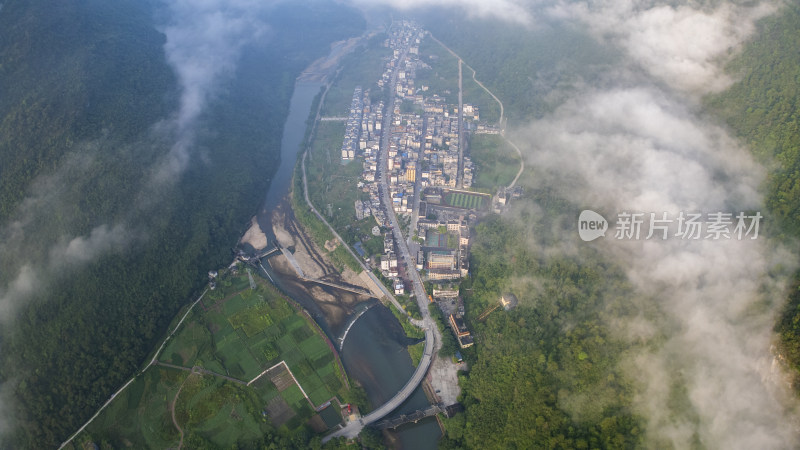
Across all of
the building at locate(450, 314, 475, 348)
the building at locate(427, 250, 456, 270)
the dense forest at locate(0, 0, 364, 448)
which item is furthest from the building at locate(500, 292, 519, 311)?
the dense forest at locate(0, 0, 364, 448)

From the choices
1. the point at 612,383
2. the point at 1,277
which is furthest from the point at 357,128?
the point at 612,383

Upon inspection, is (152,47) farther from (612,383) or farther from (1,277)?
(612,383)

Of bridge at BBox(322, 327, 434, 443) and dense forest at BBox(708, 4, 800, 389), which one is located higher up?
dense forest at BBox(708, 4, 800, 389)

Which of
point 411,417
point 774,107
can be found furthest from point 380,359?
point 774,107

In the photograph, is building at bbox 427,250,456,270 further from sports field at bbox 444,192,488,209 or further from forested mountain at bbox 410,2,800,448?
sports field at bbox 444,192,488,209

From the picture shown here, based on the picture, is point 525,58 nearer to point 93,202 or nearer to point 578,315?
point 578,315

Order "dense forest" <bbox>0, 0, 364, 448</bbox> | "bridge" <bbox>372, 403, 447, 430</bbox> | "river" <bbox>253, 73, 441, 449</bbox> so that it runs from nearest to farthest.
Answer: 1. "bridge" <bbox>372, 403, 447, 430</bbox>
2. "river" <bbox>253, 73, 441, 449</bbox>
3. "dense forest" <bbox>0, 0, 364, 448</bbox>
